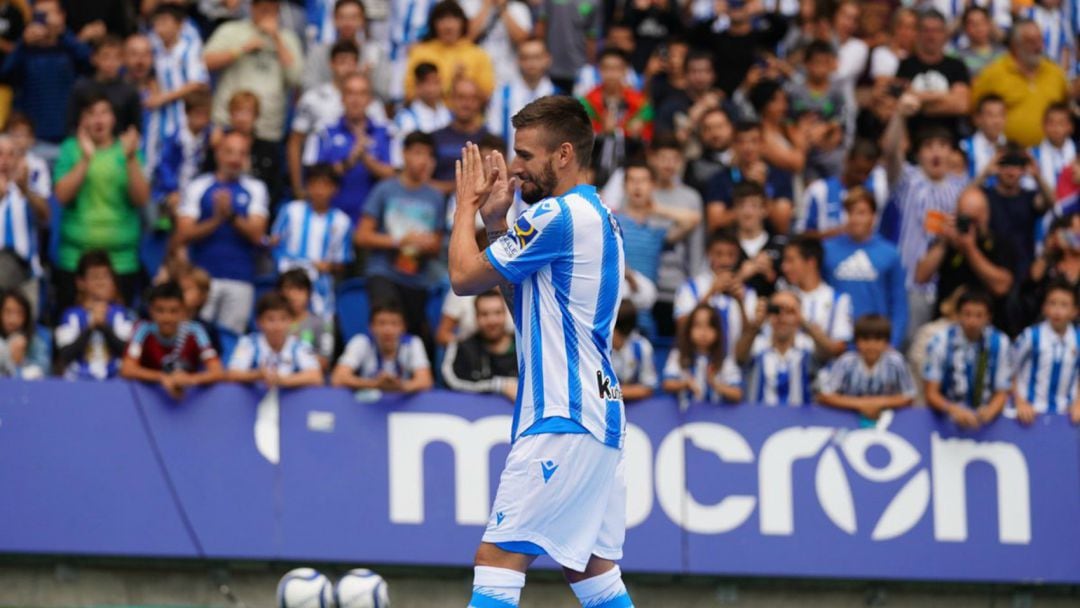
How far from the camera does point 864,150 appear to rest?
15.3 m

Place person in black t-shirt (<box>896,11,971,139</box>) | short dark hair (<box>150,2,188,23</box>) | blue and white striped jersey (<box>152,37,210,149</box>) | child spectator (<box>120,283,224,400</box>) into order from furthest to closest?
person in black t-shirt (<box>896,11,971,139</box>) < short dark hair (<box>150,2,188,23</box>) < blue and white striped jersey (<box>152,37,210,149</box>) < child spectator (<box>120,283,224,400</box>)

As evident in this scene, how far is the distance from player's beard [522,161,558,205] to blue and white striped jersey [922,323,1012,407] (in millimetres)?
6393

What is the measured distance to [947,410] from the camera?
1273cm

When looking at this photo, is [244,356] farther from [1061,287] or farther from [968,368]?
[1061,287]

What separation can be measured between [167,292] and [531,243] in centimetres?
576

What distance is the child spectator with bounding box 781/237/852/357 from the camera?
A: 44.0 feet

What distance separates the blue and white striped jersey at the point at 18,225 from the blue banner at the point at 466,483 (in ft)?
7.19

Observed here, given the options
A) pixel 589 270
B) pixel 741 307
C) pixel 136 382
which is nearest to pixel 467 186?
pixel 589 270

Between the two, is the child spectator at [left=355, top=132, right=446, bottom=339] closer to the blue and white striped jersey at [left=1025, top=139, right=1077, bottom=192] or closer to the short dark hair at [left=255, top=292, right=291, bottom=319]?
the short dark hair at [left=255, top=292, right=291, bottom=319]

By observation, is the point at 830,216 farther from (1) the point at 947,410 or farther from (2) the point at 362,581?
(2) the point at 362,581

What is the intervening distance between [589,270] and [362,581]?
2.14 metres

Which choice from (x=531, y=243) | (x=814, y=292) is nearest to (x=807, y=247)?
(x=814, y=292)

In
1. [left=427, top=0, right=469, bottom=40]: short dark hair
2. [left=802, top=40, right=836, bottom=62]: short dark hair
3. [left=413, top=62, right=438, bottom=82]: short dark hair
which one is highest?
[left=427, top=0, right=469, bottom=40]: short dark hair

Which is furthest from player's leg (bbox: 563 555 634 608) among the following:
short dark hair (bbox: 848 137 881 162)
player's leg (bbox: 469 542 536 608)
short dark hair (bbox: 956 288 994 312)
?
short dark hair (bbox: 848 137 881 162)
